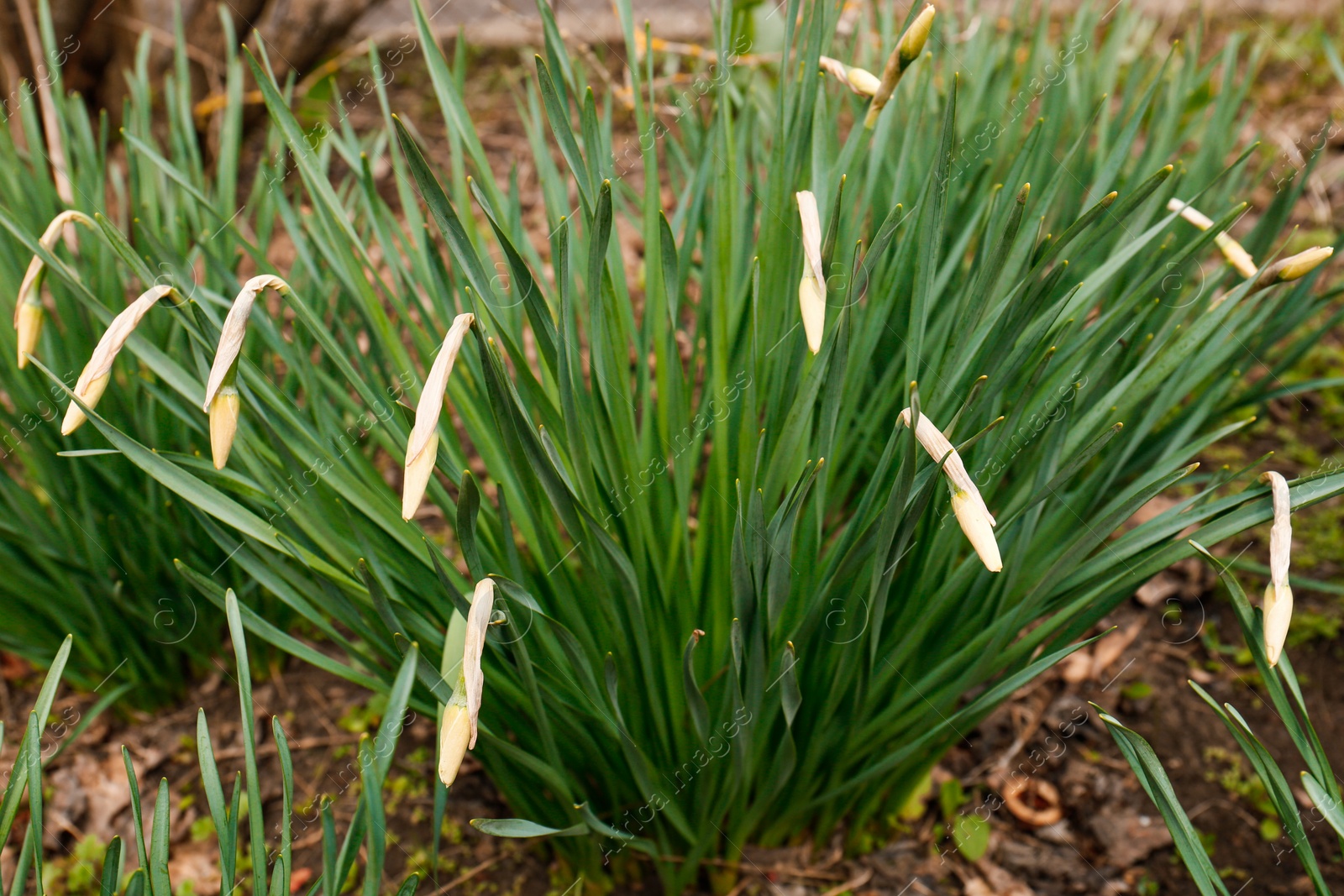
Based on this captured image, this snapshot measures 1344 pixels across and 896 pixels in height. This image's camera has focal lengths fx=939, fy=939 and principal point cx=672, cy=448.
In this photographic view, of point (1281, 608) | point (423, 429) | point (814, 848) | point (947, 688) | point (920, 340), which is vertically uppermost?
point (423, 429)

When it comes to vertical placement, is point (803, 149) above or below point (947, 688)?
above

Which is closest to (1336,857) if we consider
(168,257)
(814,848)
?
(814,848)

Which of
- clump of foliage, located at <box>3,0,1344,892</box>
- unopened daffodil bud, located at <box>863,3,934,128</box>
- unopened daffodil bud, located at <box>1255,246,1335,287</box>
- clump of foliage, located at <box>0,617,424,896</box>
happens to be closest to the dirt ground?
clump of foliage, located at <box>3,0,1344,892</box>

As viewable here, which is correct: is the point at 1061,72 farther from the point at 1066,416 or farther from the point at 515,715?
the point at 515,715

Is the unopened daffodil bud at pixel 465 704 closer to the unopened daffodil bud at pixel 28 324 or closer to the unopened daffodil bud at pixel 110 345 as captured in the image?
the unopened daffodil bud at pixel 110 345

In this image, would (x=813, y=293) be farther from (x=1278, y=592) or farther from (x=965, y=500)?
(x=1278, y=592)

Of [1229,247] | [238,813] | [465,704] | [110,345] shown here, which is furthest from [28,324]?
[1229,247]

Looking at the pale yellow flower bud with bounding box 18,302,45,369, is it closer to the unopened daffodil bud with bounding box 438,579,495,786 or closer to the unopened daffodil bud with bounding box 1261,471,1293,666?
the unopened daffodil bud with bounding box 438,579,495,786
